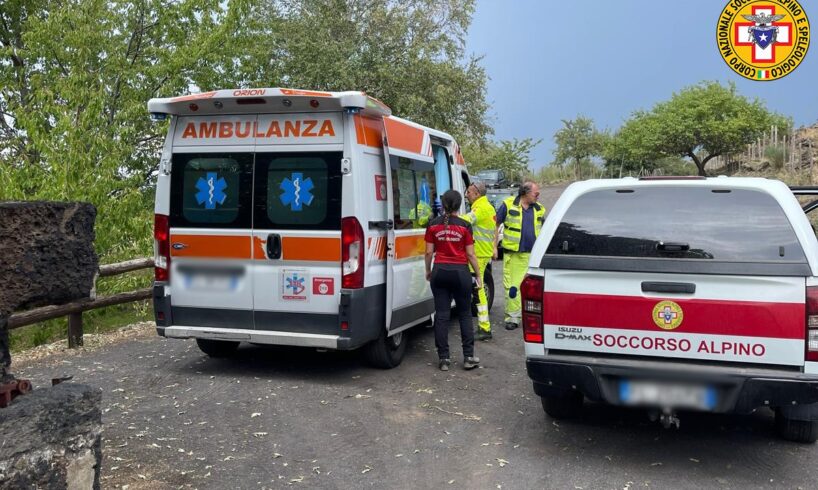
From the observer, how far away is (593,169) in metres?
52.8

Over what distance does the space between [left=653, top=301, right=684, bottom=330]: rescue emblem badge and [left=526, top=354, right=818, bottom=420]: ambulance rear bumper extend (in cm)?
23

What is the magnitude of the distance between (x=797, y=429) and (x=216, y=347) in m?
5.22

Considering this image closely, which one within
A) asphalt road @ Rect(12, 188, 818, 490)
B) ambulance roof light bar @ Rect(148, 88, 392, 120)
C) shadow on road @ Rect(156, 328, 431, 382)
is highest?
ambulance roof light bar @ Rect(148, 88, 392, 120)

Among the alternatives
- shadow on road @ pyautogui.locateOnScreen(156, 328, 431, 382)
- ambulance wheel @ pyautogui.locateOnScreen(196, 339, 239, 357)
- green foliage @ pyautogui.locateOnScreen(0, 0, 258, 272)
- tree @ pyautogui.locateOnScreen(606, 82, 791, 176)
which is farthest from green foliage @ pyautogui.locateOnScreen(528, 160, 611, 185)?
ambulance wheel @ pyautogui.locateOnScreen(196, 339, 239, 357)

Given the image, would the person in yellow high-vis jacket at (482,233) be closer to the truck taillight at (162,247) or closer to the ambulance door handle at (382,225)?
the ambulance door handle at (382,225)

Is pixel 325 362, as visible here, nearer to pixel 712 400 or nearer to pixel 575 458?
pixel 575 458

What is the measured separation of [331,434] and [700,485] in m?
2.46

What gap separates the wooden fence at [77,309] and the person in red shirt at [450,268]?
11.1ft

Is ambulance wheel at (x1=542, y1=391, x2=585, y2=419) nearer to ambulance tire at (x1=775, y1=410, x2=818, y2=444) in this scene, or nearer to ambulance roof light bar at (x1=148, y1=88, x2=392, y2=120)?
ambulance tire at (x1=775, y1=410, x2=818, y2=444)

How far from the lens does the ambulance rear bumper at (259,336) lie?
6.01 m

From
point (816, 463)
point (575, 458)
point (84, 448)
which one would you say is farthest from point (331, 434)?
point (816, 463)

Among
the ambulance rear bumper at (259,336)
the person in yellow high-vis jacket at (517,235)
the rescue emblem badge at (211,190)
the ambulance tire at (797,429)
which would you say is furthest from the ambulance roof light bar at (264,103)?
the ambulance tire at (797,429)

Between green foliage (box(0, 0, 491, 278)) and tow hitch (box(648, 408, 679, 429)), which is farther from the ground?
green foliage (box(0, 0, 491, 278))

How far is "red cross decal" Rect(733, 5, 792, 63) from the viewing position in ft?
35.4
